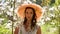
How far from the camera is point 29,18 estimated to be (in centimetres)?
201

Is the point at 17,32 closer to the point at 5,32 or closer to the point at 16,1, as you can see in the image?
the point at 5,32

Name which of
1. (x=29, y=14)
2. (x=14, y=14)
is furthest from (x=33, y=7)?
(x=14, y=14)

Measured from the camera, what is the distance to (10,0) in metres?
2.05

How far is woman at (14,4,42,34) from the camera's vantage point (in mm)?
1994

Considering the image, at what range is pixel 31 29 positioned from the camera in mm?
2033

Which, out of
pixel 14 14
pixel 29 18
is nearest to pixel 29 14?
pixel 29 18

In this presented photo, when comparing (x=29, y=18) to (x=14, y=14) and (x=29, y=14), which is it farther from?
(x=14, y=14)

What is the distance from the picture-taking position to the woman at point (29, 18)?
199cm

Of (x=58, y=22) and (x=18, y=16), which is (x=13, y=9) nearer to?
(x=18, y=16)

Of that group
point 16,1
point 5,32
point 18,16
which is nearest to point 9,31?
point 5,32

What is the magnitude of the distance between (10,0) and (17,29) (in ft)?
0.96

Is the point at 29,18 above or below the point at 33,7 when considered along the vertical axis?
below

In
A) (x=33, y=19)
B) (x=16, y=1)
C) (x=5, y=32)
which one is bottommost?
(x=5, y=32)

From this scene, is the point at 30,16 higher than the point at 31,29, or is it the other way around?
the point at 30,16
